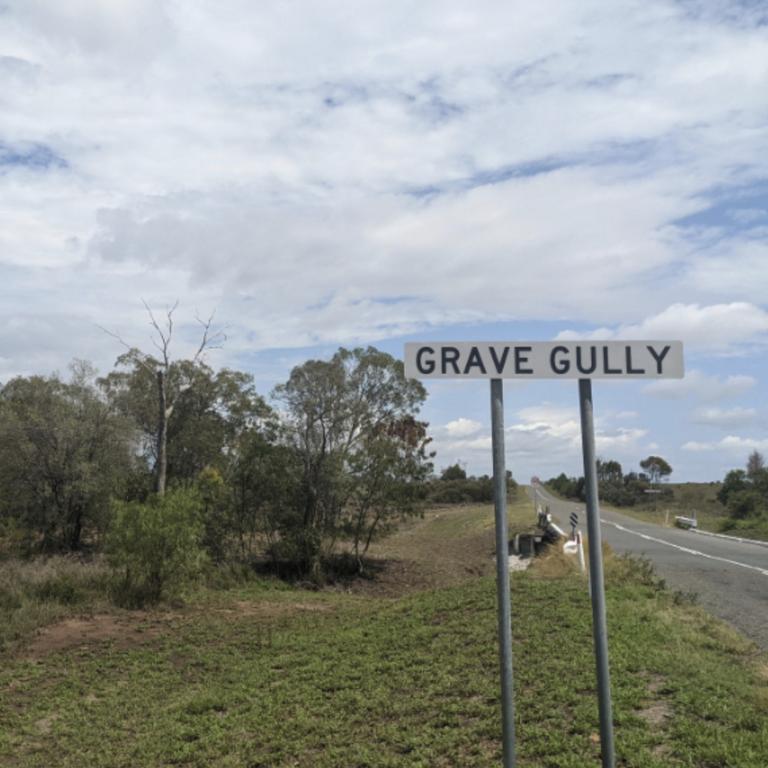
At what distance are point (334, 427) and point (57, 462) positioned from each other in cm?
921

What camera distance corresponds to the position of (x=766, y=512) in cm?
3641

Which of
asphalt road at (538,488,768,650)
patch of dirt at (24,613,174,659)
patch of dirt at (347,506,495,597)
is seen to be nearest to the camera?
asphalt road at (538,488,768,650)

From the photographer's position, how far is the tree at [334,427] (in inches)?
1025

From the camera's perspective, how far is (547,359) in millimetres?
3918

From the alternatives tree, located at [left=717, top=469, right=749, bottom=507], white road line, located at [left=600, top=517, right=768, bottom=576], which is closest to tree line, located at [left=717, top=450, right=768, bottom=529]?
tree, located at [left=717, top=469, right=749, bottom=507]

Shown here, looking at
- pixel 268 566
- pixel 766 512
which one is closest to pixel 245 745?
pixel 268 566

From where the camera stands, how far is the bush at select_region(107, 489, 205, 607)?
16.8 metres

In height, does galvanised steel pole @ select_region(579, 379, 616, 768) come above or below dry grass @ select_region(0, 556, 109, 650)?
above

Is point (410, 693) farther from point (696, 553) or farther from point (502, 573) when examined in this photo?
point (696, 553)

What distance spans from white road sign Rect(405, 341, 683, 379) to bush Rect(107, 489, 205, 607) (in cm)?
1430

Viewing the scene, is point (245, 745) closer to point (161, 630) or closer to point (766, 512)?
point (161, 630)

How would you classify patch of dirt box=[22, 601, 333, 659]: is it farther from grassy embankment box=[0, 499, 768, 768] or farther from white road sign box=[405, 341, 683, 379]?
white road sign box=[405, 341, 683, 379]

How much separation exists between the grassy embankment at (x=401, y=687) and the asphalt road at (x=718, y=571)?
2.90ft

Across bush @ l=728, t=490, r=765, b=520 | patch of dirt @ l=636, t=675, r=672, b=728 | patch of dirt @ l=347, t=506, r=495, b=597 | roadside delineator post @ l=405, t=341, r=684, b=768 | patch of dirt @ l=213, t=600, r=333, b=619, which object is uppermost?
roadside delineator post @ l=405, t=341, r=684, b=768
